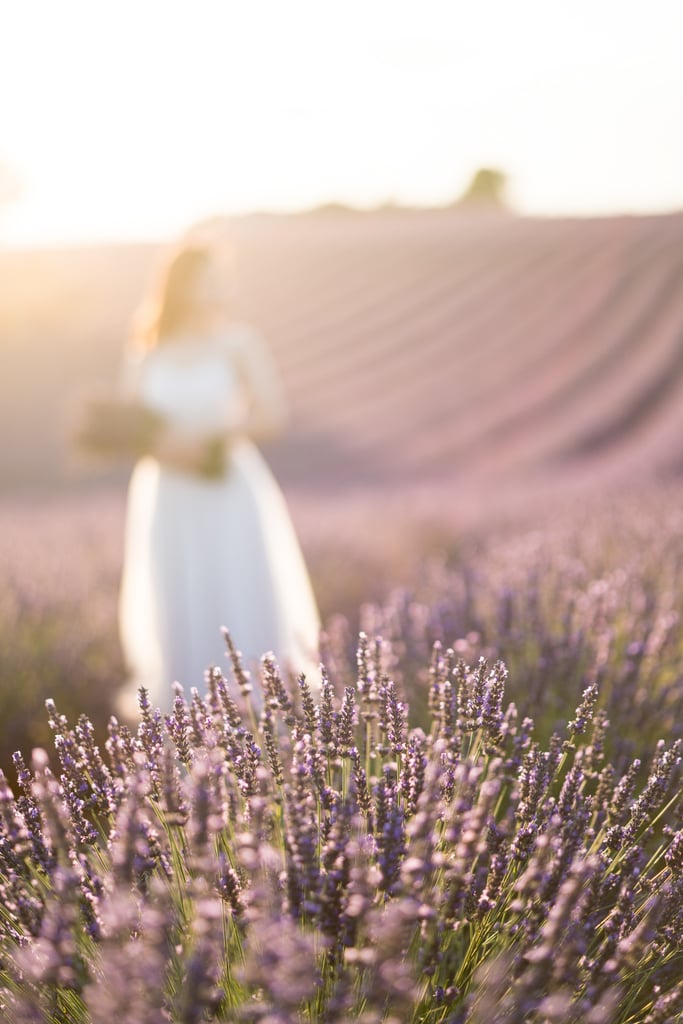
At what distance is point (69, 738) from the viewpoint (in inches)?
50.3

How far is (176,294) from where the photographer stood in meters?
3.57

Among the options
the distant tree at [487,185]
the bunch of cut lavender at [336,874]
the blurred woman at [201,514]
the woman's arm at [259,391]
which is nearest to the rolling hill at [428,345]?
the woman's arm at [259,391]

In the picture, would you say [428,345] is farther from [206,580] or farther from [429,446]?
[206,580]

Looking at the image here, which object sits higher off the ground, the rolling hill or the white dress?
the rolling hill

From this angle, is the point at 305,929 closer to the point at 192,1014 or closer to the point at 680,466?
the point at 192,1014

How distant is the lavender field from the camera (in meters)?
0.94

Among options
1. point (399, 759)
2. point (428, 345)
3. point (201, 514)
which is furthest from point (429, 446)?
point (399, 759)

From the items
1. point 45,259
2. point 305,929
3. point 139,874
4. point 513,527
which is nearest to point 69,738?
point 139,874

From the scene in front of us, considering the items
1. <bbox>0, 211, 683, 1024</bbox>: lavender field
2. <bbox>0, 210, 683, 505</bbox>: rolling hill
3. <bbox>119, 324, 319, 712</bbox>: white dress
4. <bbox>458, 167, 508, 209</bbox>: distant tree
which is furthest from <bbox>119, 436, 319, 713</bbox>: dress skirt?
<bbox>458, 167, 508, 209</bbox>: distant tree

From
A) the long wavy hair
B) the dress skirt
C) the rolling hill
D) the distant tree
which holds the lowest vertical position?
the dress skirt

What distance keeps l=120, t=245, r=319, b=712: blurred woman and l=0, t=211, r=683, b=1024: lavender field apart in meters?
0.19

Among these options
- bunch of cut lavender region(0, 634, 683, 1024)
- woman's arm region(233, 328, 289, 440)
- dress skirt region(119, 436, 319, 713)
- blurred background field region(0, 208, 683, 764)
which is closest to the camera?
bunch of cut lavender region(0, 634, 683, 1024)

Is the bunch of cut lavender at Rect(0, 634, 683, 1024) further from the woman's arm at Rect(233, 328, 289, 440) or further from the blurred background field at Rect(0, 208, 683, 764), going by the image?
the woman's arm at Rect(233, 328, 289, 440)

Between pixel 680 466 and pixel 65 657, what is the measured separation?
5.47m
